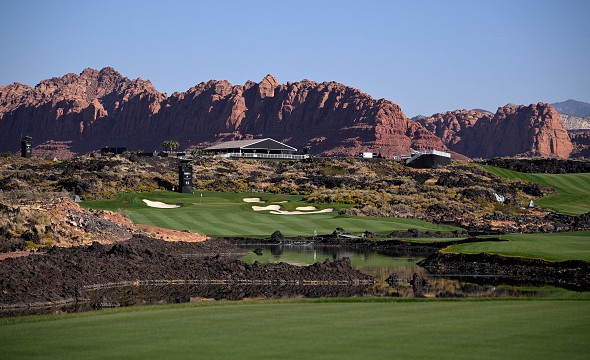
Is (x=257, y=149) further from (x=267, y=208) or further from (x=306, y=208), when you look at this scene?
(x=267, y=208)

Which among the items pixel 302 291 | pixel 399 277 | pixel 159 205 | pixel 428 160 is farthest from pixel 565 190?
pixel 302 291

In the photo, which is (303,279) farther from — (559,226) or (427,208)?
(427,208)

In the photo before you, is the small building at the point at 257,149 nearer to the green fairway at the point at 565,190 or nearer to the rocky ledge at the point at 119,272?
the green fairway at the point at 565,190

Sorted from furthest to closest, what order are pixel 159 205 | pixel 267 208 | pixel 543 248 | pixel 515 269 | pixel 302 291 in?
pixel 159 205 < pixel 267 208 < pixel 543 248 < pixel 515 269 < pixel 302 291

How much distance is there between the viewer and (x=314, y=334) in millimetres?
10742

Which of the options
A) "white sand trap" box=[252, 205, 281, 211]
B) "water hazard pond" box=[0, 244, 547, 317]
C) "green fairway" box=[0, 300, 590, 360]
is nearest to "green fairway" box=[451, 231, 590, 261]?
"water hazard pond" box=[0, 244, 547, 317]

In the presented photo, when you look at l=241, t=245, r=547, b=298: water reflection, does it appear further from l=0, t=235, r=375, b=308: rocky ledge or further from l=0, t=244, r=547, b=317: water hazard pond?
l=0, t=235, r=375, b=308: rocky ledge

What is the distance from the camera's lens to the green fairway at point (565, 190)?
63.2 meters

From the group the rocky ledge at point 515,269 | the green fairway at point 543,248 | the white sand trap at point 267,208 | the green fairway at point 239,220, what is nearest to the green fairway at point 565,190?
the green fairway at point 239,220

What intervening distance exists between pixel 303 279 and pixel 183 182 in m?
44.8

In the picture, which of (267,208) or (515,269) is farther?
(267,208)

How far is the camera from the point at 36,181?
7006cm

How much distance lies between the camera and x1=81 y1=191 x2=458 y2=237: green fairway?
141ft

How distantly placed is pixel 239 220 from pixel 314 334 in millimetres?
37130
